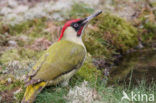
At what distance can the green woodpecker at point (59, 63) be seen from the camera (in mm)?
3867

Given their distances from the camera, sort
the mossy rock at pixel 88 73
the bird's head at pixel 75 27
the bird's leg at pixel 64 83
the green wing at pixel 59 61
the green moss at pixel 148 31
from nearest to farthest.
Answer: the green wing at pixel 59 61
the bird's leg at pixel 64 83
the bird's head at pixel 75 27
the mossy rock at pixel 88 73
the green moss at pixel 148 31

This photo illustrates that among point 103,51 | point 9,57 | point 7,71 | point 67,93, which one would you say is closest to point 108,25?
point 103,51

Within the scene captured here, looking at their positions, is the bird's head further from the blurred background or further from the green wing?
the blurred background

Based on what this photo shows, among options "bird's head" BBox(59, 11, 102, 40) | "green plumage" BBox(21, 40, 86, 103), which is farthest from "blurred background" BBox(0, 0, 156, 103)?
"bird's head" BBox(59, 11, 102, 40)

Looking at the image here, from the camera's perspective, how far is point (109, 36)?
659 cm

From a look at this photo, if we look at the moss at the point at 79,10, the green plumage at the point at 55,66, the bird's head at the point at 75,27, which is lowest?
the moss at the point at 79,10

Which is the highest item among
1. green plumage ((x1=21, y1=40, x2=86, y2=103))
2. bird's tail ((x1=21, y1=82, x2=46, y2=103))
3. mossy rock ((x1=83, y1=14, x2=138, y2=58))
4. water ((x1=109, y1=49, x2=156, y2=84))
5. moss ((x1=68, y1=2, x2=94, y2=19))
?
green plumage ((x1=21, y1=40, x2=86, y2=103))

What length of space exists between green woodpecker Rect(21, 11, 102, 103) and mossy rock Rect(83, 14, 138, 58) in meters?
1.48

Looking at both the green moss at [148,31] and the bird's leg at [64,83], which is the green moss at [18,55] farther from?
the green moss at [148,31]

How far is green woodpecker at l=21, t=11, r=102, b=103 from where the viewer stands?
12.7 feet

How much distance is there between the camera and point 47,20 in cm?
795

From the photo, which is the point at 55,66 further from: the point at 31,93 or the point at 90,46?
the point at 90,46

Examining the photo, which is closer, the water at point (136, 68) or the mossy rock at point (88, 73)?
the mossy rock at point (88, 73)

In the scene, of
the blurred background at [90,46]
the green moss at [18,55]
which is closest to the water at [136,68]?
the blurred background at [90,46]
